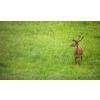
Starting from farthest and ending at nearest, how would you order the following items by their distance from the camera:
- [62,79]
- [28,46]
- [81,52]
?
[28,46], [81,52], [62,79]

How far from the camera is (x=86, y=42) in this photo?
6938 millimetres

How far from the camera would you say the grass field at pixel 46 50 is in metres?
5.92

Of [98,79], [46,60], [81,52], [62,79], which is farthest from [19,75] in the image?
[98,79]

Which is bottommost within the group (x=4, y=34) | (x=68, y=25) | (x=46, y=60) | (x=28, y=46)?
(x=46, y=60)

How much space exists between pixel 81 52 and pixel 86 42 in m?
0.95

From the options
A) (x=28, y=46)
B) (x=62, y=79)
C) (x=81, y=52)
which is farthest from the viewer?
(x=28, y=46)

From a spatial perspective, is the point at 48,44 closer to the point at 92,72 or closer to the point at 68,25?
the point at 68,25

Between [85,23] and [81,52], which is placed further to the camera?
[85,23]

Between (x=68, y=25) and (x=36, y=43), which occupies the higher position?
(x=68, y=25)

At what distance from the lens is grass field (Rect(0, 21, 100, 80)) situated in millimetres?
5919

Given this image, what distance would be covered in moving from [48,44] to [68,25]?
1457mm

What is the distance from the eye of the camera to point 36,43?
6930mm

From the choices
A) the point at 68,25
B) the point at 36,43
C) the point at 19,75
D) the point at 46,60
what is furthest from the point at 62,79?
the point at 68,25

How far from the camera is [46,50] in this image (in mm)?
6727
